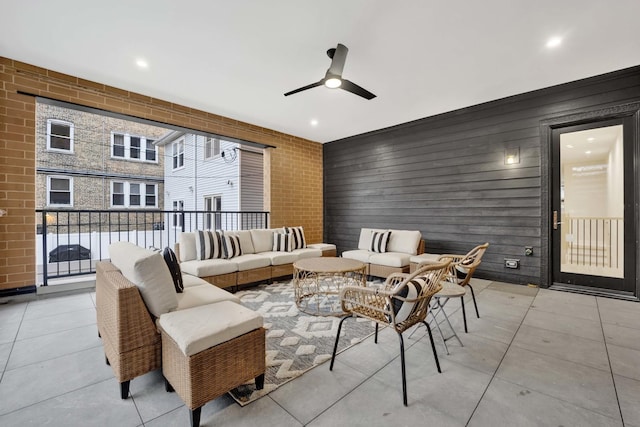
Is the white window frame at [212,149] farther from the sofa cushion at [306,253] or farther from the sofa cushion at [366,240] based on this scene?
the sofa cushion at [366,240]

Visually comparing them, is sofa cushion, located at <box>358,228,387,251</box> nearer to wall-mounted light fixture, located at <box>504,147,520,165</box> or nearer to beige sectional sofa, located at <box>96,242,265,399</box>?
wall-mounted light fixture, located at <box>504,147,520,165</box>

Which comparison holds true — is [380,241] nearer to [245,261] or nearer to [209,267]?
[245,261]

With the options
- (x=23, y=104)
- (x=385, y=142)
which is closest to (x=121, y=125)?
(x=23, y=104)

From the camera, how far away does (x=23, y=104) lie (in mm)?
3328

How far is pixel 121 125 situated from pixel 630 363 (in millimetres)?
13064

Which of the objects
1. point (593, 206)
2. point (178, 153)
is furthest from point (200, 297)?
point (178, 153)

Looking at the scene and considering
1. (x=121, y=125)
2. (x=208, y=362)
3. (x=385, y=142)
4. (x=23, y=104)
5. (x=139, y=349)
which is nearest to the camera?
(x=208, y=362)

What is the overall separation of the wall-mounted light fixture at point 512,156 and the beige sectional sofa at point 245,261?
133 inches

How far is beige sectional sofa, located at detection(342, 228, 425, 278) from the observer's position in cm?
430

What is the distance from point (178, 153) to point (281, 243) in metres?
7.19

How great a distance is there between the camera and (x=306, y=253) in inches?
190

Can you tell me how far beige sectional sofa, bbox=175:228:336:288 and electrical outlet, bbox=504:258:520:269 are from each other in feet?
9.76

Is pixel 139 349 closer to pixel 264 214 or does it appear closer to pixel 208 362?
pixel 208 362

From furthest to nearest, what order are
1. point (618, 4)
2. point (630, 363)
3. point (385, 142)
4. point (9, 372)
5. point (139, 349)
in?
point (385, 142)
point (618, 4)
point (630, 363)
point (9, 372)
point (139, 349)
